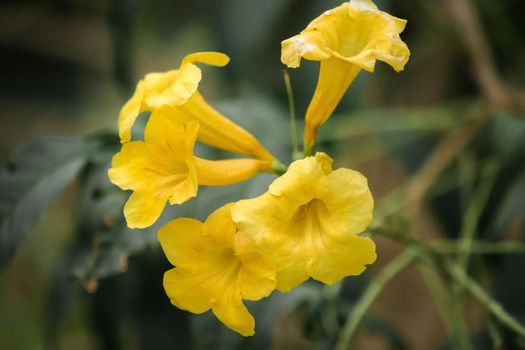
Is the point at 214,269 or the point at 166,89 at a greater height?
the point at 166,89

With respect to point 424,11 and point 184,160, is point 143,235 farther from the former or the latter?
point 424,11

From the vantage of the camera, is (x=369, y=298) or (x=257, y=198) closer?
(x=257, y=198)

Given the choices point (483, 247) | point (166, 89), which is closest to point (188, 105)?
point (166, 89)

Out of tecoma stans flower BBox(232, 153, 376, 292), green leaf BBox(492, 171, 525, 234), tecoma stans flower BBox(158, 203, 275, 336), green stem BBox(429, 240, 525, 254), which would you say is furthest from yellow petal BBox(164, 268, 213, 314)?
green leaf BBox(492, 171, 525, 234)

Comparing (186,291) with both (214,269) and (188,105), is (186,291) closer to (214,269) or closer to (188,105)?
(214,269)

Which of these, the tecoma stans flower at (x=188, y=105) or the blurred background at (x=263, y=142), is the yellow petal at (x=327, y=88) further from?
the blurred background at (x=263, y=142)

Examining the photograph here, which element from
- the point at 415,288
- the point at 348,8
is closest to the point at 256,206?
the point at 348,8
